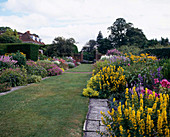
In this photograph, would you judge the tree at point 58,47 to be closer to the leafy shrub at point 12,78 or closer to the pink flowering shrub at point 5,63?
the pink flowering shrub at point 5,63

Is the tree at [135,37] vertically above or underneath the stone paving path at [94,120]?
above

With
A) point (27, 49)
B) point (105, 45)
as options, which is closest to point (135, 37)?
point (105, 45)

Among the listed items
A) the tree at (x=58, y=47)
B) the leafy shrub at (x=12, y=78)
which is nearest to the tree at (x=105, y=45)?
the tree at (x=58, y=47)

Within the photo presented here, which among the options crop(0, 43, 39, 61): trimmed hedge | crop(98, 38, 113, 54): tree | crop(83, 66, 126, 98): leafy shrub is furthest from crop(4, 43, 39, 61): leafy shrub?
crop(98, 38, 113, 54): tree

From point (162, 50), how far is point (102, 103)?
12.1 m

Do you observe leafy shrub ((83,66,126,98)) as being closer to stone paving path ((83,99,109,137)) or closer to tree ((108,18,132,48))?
stone paving path ((83,99,109,137))

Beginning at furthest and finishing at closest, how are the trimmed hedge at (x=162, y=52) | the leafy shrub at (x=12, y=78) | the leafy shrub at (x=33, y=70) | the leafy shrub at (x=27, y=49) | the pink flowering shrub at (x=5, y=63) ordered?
the trimmed hedge at (x=162, y=52) → the leafy shrub at (x=27, y=49) → the leafy shrub at (x=33, y=70) → the pink flowering shrub at (x=5, y=63) → the leafy shrub at (x=12, y=78)

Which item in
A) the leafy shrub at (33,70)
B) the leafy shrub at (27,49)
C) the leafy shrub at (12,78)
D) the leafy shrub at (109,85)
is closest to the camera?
the leafy shrub at (109,85)

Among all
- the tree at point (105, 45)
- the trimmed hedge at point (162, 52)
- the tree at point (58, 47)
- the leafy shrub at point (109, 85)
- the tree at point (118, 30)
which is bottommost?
the leafy shrub at point (109, 85)

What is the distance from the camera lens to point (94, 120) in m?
3.10

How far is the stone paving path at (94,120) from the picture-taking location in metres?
2.63

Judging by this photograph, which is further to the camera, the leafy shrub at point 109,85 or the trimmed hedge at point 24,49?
the trimmed hedge at point 24,49

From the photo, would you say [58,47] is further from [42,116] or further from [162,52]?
[42,116]

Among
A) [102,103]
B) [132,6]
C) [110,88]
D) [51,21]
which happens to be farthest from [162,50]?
[102,103]
